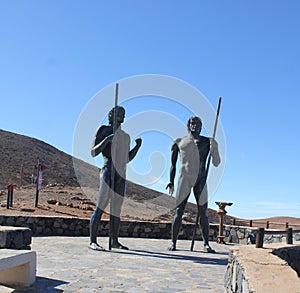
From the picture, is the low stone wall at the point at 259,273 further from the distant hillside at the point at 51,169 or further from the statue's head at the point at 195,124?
the distant hillside at the point at 51,169

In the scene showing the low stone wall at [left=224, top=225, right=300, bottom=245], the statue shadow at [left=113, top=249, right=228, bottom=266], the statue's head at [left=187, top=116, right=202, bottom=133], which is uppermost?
the statue's head at [left=187, top=116, right=202, bottom=133]

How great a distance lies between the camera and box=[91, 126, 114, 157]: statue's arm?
278 inches

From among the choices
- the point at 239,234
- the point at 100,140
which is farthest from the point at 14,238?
the point at 239,234

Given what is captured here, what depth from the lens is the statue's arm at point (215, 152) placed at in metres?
7.54

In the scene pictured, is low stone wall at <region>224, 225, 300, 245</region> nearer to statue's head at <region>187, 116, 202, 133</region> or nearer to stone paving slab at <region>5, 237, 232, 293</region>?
stone paving slab at <region>5, 237, 232, 293</region>

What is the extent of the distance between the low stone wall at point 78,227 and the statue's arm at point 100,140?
3227mm

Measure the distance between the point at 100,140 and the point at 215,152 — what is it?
1.87m

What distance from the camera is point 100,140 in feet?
23.9

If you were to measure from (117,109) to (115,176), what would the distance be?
1.05 metres

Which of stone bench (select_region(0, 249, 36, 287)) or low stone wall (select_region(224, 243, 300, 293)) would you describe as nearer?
low stone wall (select_region(224, 243, 300, 293))

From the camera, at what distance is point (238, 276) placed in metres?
3.31

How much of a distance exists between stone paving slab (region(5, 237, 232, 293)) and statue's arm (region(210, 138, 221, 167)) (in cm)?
148

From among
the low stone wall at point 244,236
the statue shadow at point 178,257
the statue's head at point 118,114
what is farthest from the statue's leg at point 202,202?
the low stone wall at point 244,236

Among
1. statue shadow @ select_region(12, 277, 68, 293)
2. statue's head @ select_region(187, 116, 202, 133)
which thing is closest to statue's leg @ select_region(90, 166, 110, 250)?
statue's head @ select_region(187, 116, 202, 133)
